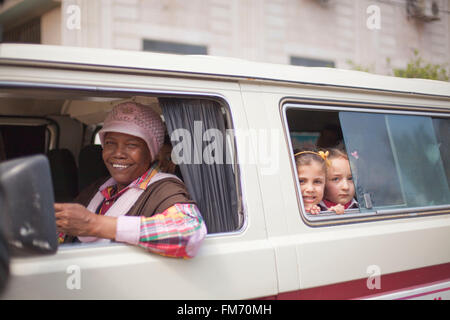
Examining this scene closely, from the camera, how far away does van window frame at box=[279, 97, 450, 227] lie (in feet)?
6.85

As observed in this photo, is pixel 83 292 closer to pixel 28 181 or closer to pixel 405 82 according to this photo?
pixel 28 181

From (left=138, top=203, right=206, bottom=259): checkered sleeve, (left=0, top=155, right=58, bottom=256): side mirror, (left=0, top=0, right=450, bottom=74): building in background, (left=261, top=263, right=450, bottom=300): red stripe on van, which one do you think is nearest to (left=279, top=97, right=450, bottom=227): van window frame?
(left=261, top=263, right=450, bottom=300): red stripe on van

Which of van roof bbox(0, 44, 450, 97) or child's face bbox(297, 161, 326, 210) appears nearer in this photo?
van roof bbox(0, 44, 450, 97)

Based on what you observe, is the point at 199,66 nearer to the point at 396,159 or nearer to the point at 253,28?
the point at 396,159

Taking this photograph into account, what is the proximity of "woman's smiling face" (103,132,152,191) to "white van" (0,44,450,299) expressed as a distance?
12.5 inches

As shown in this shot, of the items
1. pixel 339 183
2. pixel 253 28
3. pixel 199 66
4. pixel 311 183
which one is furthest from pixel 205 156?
pixel 253 28

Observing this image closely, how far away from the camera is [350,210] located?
2.39 metres

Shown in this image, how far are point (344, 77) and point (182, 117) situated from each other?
1003 millimetres

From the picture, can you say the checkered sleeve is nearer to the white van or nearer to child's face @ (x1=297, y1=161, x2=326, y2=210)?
the white van

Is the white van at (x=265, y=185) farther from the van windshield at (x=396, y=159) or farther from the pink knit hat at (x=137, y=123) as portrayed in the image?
the pink knit hat at (x=137, y=123)

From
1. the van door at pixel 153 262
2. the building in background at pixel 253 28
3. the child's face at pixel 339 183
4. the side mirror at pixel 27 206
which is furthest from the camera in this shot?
the building in background at pixel 253 28

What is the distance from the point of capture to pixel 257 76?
2051 millimetres

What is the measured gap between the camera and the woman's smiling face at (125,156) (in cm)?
230

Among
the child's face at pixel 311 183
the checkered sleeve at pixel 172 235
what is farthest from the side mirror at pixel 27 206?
the child's face at pixel 311 183
